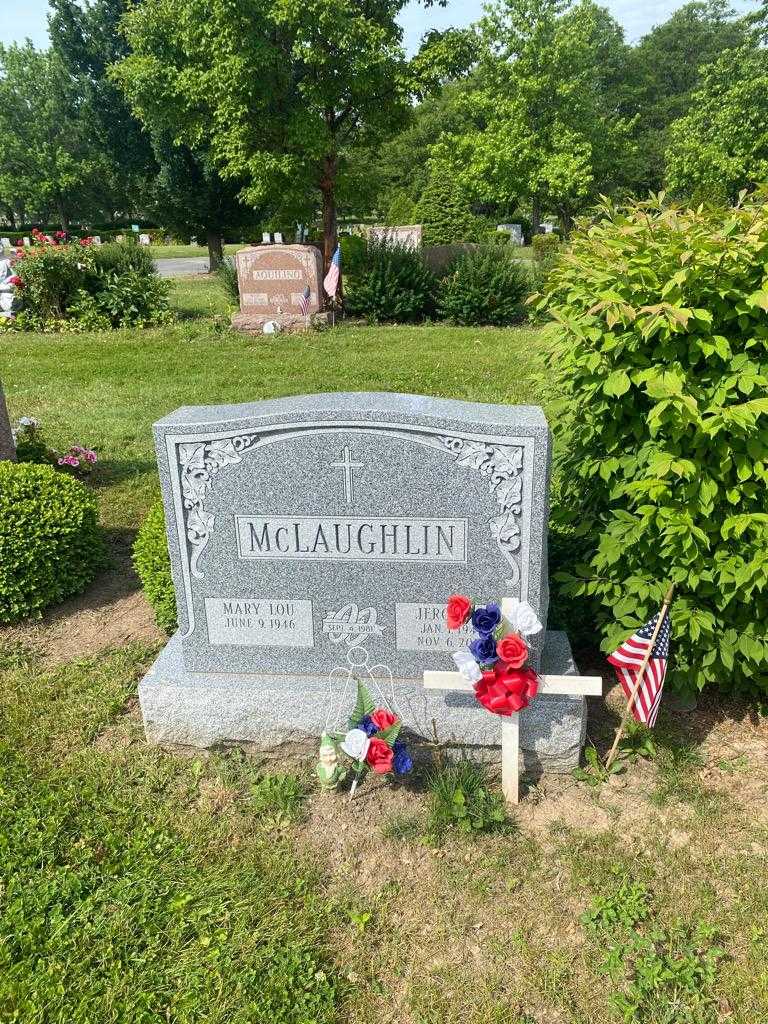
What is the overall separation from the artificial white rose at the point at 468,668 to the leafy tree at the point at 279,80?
1405 centimetres

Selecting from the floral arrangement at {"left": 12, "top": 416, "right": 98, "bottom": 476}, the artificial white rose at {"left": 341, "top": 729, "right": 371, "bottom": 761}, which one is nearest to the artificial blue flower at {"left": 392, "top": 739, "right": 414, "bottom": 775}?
the artificial white rose at {"left": 341, "top": 729, "right": 371, "bottom": 761}

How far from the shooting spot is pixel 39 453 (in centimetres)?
601

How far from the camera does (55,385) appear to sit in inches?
400

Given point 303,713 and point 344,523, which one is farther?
point 303,713

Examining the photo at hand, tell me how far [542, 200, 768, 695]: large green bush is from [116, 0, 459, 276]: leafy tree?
513 inches

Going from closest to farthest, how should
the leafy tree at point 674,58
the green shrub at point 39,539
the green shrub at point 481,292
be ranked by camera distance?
the green shrub at point 39,539
the green shrub at point 481,292
the leafy tree at point 674,58

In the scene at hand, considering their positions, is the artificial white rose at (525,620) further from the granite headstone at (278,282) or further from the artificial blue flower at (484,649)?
the granite headstone at (278,282)

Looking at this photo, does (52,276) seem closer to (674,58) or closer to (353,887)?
(353,887)

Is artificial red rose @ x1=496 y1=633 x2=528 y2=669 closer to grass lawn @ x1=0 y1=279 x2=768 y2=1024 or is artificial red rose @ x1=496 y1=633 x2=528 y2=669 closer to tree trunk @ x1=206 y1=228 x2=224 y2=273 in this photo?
grass lawn @ x1=0 y1=279 x2=768 y2=1024

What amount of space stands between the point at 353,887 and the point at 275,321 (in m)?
12.2

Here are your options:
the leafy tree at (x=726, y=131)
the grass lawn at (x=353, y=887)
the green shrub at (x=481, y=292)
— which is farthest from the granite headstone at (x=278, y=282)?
the leafy tree at (x=726, y=131)

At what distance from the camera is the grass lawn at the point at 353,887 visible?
2.47 metres

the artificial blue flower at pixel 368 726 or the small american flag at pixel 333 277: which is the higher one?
the small american flag at pixel 333 277

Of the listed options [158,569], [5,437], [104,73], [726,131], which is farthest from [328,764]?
[726,131]
